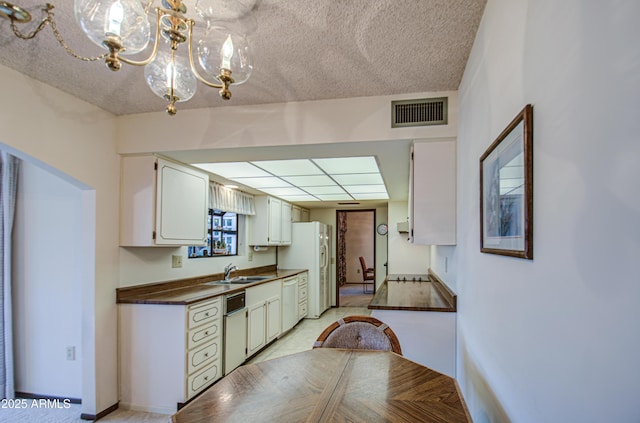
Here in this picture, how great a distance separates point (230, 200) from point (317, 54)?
3.06 m

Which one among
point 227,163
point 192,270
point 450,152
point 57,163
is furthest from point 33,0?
point 192,270

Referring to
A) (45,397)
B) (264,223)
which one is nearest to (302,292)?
(264,223)

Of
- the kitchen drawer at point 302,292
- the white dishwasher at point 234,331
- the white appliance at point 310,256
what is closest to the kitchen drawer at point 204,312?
the white dishwasher at point 234,331

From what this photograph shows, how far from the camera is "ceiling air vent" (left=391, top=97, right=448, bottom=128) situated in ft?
8.14

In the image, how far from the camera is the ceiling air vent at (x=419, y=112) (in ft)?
8.14

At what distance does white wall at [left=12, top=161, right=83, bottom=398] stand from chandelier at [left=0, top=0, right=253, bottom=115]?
6.47 feet

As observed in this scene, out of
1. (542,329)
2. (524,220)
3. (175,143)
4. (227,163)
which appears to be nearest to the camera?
(542,329)

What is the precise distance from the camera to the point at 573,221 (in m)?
0.75

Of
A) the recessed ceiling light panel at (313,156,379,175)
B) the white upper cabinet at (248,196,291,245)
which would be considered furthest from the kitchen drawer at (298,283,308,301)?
the recessed ceiling light panel at (313,156,379,175)

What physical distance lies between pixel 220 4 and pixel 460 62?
132cm

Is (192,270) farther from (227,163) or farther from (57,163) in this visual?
(57,163)

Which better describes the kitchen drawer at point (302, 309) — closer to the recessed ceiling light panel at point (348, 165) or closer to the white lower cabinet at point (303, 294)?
the white lower cabinet at point (303, 294)

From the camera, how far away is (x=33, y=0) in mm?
1543

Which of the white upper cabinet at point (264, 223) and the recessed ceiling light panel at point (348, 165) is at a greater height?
the recessed ceiling light panel at point (348, 165)
